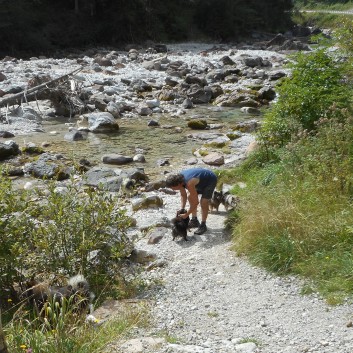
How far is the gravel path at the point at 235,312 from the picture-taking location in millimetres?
4895

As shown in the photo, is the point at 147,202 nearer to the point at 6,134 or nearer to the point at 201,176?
the point at 201,176

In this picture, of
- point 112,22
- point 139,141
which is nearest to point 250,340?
point 139,141

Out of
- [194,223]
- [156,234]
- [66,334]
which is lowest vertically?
[156,234]

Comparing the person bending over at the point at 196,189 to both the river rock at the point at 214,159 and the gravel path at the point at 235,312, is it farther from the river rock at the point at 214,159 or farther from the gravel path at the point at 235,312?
the river rock at the point at 214,159

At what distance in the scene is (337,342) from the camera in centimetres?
480

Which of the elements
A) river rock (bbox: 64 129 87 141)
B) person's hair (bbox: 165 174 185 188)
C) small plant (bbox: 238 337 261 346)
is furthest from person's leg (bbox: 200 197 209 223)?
river rock (bbox: 64 129 87 141)

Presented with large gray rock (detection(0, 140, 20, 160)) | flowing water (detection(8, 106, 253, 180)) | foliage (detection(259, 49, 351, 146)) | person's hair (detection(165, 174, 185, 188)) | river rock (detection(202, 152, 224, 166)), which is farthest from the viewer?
flowing water (detection(8, 106, 253, 180))

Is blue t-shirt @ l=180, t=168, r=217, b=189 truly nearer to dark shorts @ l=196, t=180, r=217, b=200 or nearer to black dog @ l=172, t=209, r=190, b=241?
dark shorts @ l=196, t=180, r=217, b=200

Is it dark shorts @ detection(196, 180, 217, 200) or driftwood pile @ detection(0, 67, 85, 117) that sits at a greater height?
dark shorts @ detection(196, 180, 217, 200)

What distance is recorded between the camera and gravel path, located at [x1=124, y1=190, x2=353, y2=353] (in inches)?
193

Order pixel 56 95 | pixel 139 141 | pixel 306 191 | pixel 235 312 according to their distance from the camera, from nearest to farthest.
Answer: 1. pixel 235 312
2. pixel 306 191
3. pixel 139 141
4. pixel 56 95

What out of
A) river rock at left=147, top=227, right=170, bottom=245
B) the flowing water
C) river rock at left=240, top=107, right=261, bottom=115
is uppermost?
river rock at left=147, top=227, right=170, bottom=245

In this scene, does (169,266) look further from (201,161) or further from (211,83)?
(211,83)

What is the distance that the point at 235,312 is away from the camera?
18.2 feet
